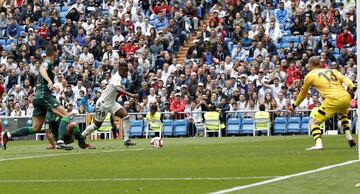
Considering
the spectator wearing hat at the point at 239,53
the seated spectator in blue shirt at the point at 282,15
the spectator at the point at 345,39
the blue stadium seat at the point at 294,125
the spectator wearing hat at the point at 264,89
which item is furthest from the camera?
the seated spectator in blue shirt at the point at 282,15

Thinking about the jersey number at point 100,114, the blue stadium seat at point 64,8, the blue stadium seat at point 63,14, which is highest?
the blue stadium seat at point 64,8

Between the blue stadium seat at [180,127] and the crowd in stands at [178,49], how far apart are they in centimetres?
44

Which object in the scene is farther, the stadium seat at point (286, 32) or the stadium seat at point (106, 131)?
the stadium seat at point (286, 32)

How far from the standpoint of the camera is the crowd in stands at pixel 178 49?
37.8 m

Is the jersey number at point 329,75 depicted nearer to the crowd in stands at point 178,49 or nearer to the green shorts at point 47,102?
the green shorts at point 47,102

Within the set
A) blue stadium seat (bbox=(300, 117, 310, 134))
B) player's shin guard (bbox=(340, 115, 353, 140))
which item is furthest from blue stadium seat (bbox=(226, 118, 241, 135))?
player's shin guard (bbox=(340, 115, 353, 140))

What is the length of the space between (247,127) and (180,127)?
2314 millimetres

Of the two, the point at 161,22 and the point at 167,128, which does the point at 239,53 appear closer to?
the point at 167,128

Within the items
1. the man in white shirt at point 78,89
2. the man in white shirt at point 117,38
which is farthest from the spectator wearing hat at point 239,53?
the man in white shirt at point 78,89

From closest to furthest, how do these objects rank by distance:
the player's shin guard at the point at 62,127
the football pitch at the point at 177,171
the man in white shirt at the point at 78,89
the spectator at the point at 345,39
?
the football pitch at the point at 177,171 < the player's shin guard at the point at 62,127 < the spectator at the point at 345,39 < the man in white shirt at the point at 78,89

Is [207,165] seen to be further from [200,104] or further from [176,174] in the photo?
[200,104]

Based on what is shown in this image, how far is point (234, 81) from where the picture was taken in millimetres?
38344

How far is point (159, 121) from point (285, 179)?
23.9 metres

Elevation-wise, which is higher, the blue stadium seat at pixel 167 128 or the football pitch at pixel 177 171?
the blue stadium seat at pixel 167 128
